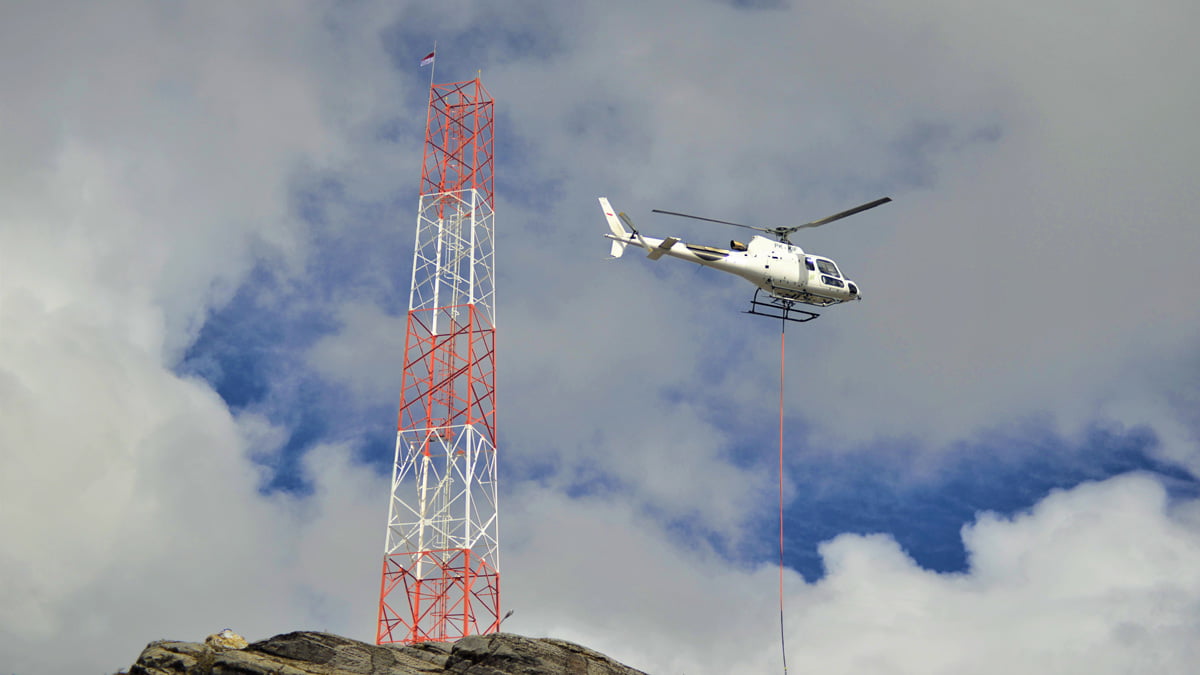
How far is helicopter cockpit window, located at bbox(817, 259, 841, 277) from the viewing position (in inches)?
3181

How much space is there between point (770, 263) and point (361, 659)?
1231 inches

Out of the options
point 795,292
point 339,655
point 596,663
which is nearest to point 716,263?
point 795,292

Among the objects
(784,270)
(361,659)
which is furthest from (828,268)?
(361,659)

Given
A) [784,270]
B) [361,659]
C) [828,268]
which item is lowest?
[361,659]

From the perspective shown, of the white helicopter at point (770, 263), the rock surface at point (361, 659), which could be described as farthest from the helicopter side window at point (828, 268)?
the rock surface at point (361, 659)

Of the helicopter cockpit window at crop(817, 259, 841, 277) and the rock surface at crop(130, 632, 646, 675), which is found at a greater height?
the helicopter cockpit window at crop(817, 259, 841, 277)

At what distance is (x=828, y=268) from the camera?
8131 centimetres

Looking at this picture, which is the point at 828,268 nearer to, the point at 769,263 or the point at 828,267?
the point at 828,267

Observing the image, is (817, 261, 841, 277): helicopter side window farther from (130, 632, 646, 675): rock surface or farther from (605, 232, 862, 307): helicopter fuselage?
(130, 632, 646, 675): rock surface

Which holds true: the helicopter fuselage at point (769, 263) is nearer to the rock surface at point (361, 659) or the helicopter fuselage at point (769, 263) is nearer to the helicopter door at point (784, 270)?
the helicopter door at point (784, 270)

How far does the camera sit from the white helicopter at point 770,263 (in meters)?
78.4

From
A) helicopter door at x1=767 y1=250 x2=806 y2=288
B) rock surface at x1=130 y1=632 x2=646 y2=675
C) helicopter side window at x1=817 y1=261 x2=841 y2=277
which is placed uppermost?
helicopter side window at x1=817 y1=261 x2=841 y2=277

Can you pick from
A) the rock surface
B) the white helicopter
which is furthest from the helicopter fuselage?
the rock surface

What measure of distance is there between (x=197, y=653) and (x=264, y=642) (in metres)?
3.29
